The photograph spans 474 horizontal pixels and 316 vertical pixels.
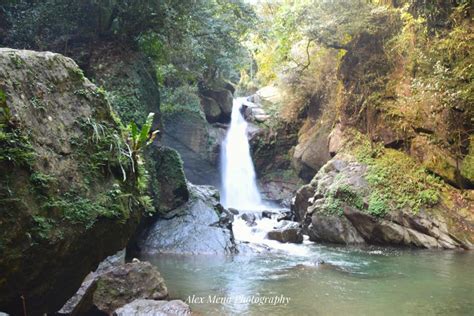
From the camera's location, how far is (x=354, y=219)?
1227 cm

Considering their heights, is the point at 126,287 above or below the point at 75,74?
below

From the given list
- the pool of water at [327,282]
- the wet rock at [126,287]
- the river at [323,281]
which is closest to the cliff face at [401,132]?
the river at [323,281]

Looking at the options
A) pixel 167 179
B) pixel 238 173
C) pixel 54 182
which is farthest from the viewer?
pixel 238 173

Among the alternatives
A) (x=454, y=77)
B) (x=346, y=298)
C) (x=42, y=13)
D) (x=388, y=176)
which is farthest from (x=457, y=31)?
(x=42, y=13)

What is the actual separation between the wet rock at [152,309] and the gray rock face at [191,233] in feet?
17.4

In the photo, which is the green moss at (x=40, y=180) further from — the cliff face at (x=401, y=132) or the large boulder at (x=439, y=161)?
the large boulder at (x=439, y=161)

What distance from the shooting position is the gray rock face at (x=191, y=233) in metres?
10.7

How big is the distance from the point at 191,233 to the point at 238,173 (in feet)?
32.3

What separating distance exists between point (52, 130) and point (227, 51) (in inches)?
466

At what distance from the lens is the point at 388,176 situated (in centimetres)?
1272

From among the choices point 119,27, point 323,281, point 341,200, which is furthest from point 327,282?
point 119,27

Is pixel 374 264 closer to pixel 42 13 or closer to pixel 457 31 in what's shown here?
pixel 457 31

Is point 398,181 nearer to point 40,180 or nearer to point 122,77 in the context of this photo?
point 122,77

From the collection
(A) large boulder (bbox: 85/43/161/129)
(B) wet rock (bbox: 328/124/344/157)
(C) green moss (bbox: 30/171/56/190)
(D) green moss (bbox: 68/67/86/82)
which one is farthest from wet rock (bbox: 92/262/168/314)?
(B) wet rock (bbox: 328/124/344/157)
